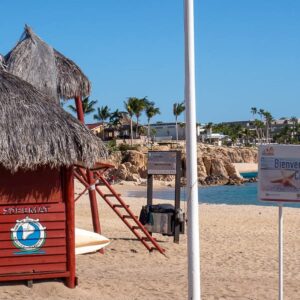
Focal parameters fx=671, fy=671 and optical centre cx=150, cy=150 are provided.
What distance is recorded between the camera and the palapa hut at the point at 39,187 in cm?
916

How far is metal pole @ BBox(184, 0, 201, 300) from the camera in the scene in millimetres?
6871

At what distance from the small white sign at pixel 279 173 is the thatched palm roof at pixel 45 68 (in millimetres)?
6505

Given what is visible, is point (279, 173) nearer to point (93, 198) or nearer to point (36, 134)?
point (36, 134)

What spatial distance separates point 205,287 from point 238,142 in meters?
145

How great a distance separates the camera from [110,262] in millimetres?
12992

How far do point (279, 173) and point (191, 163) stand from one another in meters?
1.52

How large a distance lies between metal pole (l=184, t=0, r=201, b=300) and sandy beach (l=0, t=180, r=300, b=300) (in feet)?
9.70

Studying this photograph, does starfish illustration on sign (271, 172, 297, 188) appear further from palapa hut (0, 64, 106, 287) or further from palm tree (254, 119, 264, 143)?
palm tree (254, 119, 264, 143)

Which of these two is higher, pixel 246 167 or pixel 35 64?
pixel 35 64

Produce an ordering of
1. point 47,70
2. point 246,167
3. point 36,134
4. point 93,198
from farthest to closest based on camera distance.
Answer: point 246,167 → point 93,198 → point 47,70 → point 36,134

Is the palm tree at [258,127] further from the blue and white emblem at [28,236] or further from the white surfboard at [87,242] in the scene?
the blue and white emblem at [28,236]

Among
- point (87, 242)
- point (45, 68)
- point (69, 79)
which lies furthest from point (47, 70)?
point (87, 242)

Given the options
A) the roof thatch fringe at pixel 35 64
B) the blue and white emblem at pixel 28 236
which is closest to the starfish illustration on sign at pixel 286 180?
the blue and white emblem at pixel 28 236

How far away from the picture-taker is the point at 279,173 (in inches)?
314
